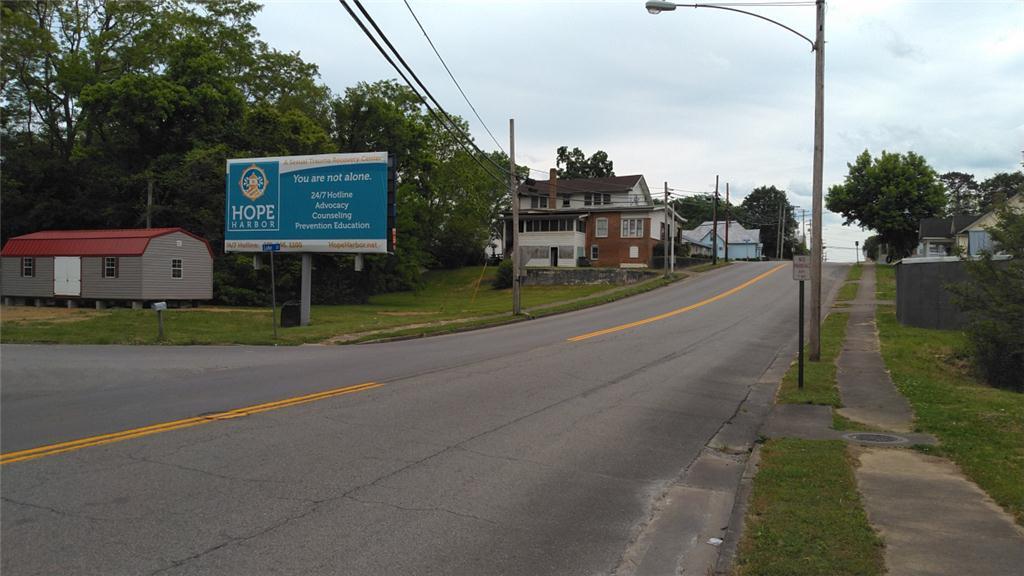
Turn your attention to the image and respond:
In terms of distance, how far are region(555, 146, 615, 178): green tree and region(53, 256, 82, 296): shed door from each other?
252ft

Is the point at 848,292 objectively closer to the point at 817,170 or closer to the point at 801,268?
the point at 817,170

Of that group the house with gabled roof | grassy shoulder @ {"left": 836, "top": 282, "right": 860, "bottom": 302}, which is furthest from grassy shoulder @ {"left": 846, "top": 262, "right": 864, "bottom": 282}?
the house with gabled roof

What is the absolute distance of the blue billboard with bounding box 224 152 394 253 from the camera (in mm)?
27234

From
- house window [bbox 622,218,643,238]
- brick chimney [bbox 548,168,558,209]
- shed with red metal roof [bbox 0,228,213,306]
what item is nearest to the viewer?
shed with red metal roof [bbox 0,228,213,306]

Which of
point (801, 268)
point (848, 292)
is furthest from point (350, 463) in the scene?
point (848, 292)

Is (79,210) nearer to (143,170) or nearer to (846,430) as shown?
(143,170)

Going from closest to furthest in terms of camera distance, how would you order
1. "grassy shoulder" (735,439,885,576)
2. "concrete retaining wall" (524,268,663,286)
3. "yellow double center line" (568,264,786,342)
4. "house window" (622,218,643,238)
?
1. "grassy shoulder" (735,439,885,576)
2. "yellow double center line" (568,264,786,342)
3. "concrete retaining wall" (524,268,663,286)
4. "house window" (622,218,643,238)

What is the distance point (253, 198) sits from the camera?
28578mm

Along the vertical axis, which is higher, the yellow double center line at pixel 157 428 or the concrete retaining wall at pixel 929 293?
the concrete retaining wall at pixel 929 293

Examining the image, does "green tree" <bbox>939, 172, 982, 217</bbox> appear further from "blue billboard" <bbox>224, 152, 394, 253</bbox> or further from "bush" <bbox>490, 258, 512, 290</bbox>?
"blue billboard" <bbox>224, 152, 394, 253</bbox>

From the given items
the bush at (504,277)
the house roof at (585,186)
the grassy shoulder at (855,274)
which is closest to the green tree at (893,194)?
the grassy shoulder at (855,274)

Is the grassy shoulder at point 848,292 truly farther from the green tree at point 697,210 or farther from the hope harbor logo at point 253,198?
the green tree at point 697,210

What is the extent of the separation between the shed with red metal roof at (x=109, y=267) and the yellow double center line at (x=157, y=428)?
29.6m

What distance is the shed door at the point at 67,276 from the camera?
37656 millimetres
